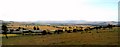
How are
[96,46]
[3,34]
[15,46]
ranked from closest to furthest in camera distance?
[96,46]
[15,46]
[3,34]

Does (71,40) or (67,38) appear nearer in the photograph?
(71,40)

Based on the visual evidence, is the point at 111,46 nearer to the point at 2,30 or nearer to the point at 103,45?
the point at 103,45

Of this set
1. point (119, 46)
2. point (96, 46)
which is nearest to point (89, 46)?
point (96, 46)

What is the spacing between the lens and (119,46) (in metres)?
22.7

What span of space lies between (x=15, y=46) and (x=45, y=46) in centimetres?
381

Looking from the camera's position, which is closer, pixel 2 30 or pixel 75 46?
pixel 75 46

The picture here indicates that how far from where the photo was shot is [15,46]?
85.6 ft

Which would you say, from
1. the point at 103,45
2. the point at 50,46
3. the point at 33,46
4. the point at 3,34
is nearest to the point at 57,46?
the point at 50,46

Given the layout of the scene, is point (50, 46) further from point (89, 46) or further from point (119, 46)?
point (119, 46)

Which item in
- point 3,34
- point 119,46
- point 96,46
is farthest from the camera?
point 3,34

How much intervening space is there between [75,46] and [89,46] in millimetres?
1471

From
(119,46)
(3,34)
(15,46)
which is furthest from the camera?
(3,34)

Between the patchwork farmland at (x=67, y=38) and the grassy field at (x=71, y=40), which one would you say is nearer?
the grassy field at (x=71, y=40)

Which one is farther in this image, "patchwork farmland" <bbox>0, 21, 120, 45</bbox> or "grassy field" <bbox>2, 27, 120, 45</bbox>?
"patchwork farmland" <bbox>0, 21, 120, 45</bbox>
